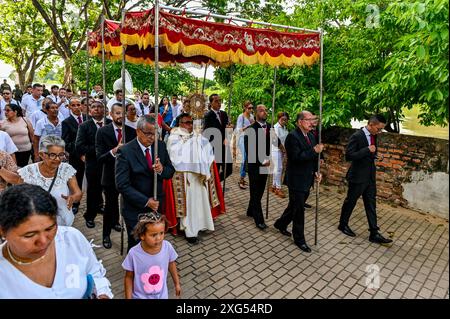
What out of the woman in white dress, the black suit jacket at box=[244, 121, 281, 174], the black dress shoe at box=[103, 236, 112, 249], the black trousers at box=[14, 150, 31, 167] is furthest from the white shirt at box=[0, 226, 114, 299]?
the black trousers at box=[14, 150, 31, 167]

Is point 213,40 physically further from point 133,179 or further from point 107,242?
point 107,242

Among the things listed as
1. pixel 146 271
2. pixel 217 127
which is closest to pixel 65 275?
pixel 146 271

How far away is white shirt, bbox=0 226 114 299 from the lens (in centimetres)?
183

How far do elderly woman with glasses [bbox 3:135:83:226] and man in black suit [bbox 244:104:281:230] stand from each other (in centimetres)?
309

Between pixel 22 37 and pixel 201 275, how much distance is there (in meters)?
20.5

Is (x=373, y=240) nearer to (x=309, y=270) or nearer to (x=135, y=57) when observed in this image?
(x=309, y=270)

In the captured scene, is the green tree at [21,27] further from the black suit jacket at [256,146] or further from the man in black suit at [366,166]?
the man in black suit at [366,166]

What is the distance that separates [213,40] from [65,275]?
338cm

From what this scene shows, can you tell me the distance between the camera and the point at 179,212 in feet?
17.9

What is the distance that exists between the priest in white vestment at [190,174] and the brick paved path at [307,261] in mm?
346

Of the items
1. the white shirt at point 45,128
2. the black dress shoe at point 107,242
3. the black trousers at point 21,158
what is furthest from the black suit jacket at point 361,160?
the black trousers at point 21,158

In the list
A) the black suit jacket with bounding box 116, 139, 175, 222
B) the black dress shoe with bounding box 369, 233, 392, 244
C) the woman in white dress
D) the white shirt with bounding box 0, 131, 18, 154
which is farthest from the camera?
the black dress shoe with bounding box 369, 233, 392, 244

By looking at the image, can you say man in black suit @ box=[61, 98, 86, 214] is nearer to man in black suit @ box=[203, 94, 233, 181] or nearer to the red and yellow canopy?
the red and yellow canopy
